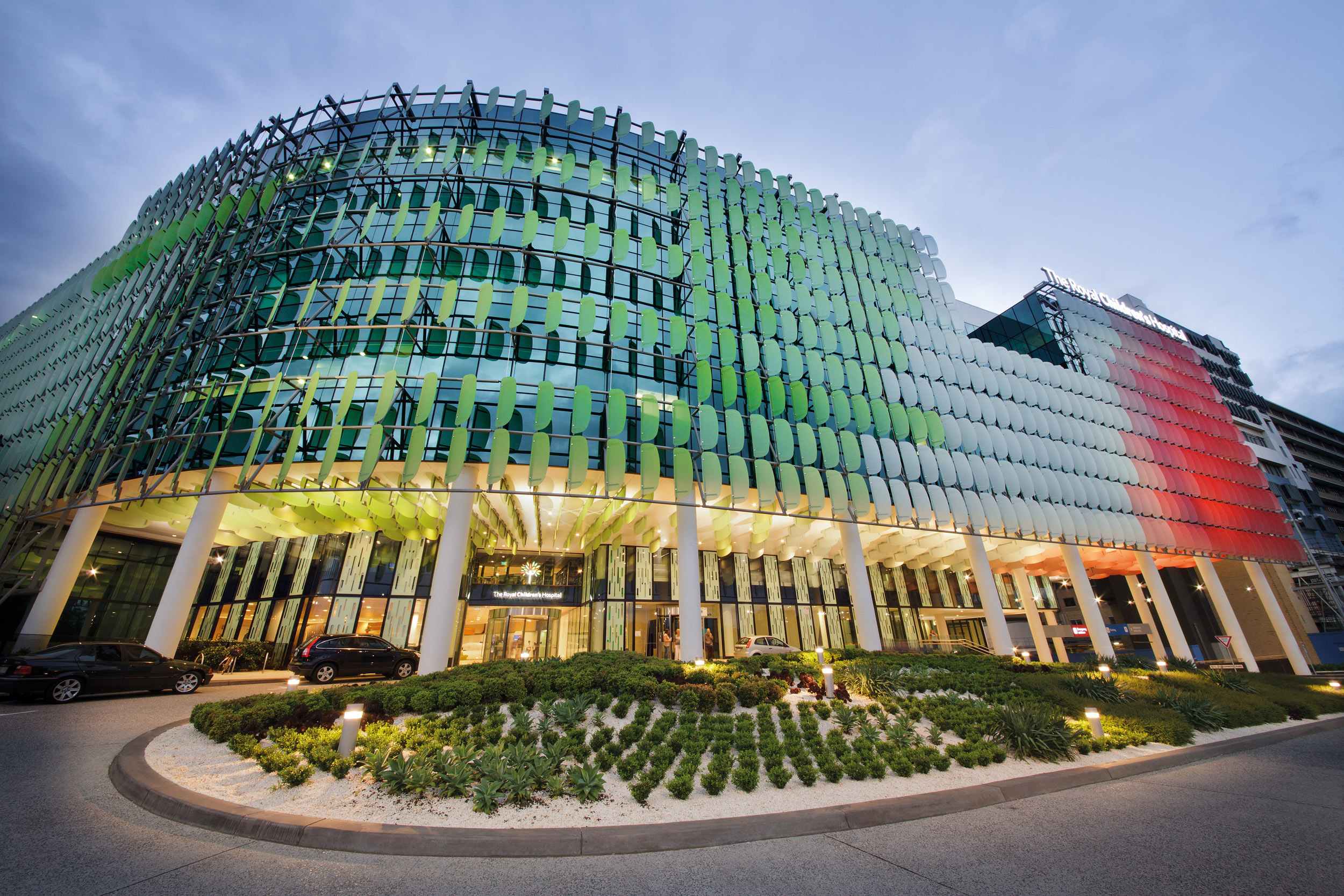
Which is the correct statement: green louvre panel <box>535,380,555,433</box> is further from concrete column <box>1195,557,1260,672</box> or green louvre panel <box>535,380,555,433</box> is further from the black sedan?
concrete column <box>1195,557,1260,672</box>

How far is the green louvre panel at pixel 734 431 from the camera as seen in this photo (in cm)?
2067

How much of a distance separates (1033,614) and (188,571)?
4419 cm

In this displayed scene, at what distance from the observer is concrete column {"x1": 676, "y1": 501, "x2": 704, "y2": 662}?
1897cm

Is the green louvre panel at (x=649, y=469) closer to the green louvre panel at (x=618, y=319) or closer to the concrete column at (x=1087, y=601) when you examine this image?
the green louvre panel at (x=618, y=319)

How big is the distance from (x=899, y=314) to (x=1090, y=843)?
96.8 ft

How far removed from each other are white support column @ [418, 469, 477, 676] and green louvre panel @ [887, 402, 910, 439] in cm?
2017

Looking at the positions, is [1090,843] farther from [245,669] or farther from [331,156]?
[331,156]

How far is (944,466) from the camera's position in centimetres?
2592

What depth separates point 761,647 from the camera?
2498 centimetres

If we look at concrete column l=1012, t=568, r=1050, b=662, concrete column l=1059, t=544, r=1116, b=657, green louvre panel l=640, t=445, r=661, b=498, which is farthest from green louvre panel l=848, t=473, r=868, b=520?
concrete column l=1012, t=568, r=1050, b=662

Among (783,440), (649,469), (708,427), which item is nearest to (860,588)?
(783,440)

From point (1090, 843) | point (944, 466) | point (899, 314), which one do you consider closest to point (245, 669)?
point (1090, 843)

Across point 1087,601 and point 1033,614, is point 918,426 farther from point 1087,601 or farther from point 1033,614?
point 1033,614

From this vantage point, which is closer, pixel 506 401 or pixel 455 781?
pixel 455 781
